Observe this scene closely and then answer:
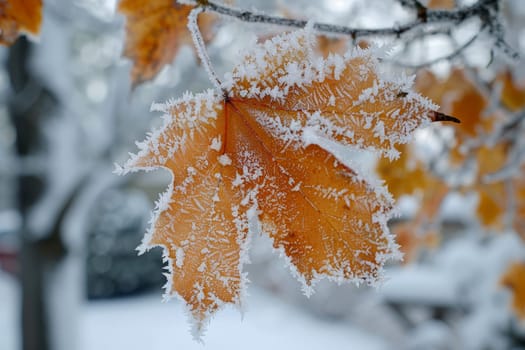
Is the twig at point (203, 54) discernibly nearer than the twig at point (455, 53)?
Yes

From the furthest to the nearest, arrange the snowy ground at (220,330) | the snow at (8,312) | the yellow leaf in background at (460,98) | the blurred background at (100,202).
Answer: the snowy ground at (220,330) < the snow at (8,312) < the blurred background at (100,202) < the yellow leaf in background at (460,98)

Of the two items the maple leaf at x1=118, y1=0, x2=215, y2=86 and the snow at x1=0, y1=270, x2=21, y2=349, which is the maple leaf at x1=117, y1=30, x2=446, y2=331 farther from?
the snow at x1=0, y1=270, x2=21, y2=349

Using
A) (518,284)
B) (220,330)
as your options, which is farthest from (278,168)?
(220,330)

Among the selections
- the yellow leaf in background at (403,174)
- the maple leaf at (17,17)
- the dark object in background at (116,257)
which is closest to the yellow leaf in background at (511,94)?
the yellow leaf in background at (403,174)

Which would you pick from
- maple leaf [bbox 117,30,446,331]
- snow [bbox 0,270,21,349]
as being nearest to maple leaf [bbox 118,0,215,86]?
maple leaf [bbox 117,30,446,331]

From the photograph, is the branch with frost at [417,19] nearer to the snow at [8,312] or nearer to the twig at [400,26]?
the twig at [400,26]
